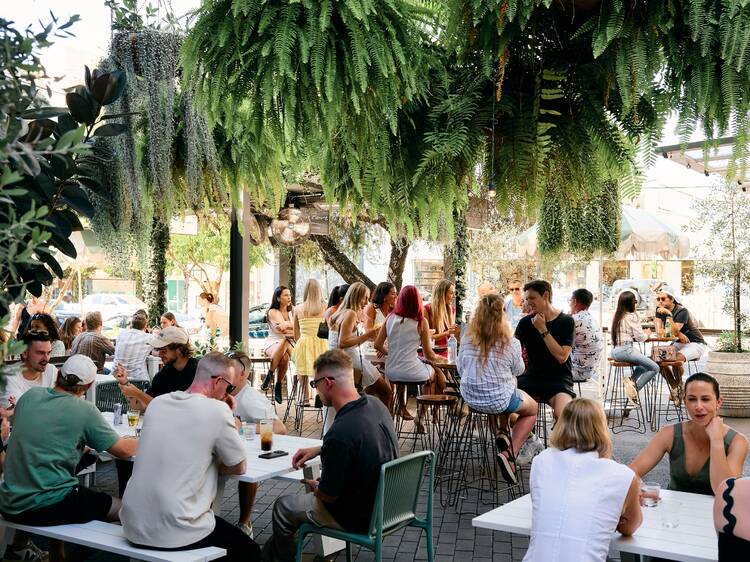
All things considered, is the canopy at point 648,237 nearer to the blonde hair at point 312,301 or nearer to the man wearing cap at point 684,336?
the man wearing cap at point 684,336

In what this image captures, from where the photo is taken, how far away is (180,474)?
11.8ft

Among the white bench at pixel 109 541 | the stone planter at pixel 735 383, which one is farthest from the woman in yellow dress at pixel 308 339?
the white bench at pixel 109 541

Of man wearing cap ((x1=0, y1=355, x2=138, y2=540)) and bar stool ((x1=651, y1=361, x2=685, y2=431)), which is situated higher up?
man wearing cap ((x1=0, y1=355, x2=138, y2=540))

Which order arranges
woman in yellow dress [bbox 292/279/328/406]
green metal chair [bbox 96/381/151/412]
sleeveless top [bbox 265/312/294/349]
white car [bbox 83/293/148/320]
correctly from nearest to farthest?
green metal chair [bbox 96/381/151/412] < woman in yellow dress [bbox 292/279/328/406] < sleeveless top [bbox 265/312/294/349] < white car [bbox 83/293/148/320]

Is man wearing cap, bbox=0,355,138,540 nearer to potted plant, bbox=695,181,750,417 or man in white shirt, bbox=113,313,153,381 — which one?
man in white shirt, bbox=113,313,153,381

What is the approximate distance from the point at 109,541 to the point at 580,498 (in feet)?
6.84

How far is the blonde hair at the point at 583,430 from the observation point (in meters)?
3.13

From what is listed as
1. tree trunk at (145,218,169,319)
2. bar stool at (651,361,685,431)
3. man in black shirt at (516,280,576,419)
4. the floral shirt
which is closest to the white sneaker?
man in black shirt at (516,280,576,419)

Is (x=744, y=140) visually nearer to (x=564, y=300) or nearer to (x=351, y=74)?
(x=351, y=74)

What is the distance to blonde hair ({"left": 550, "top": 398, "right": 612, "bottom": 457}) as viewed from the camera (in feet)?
10.3

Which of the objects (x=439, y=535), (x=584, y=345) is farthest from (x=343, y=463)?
(x=584, y=345)

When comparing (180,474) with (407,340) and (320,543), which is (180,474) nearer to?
(320,543)

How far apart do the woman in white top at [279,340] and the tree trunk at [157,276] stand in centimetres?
156

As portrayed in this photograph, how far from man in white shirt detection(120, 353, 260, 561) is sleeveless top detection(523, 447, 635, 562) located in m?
1.44
